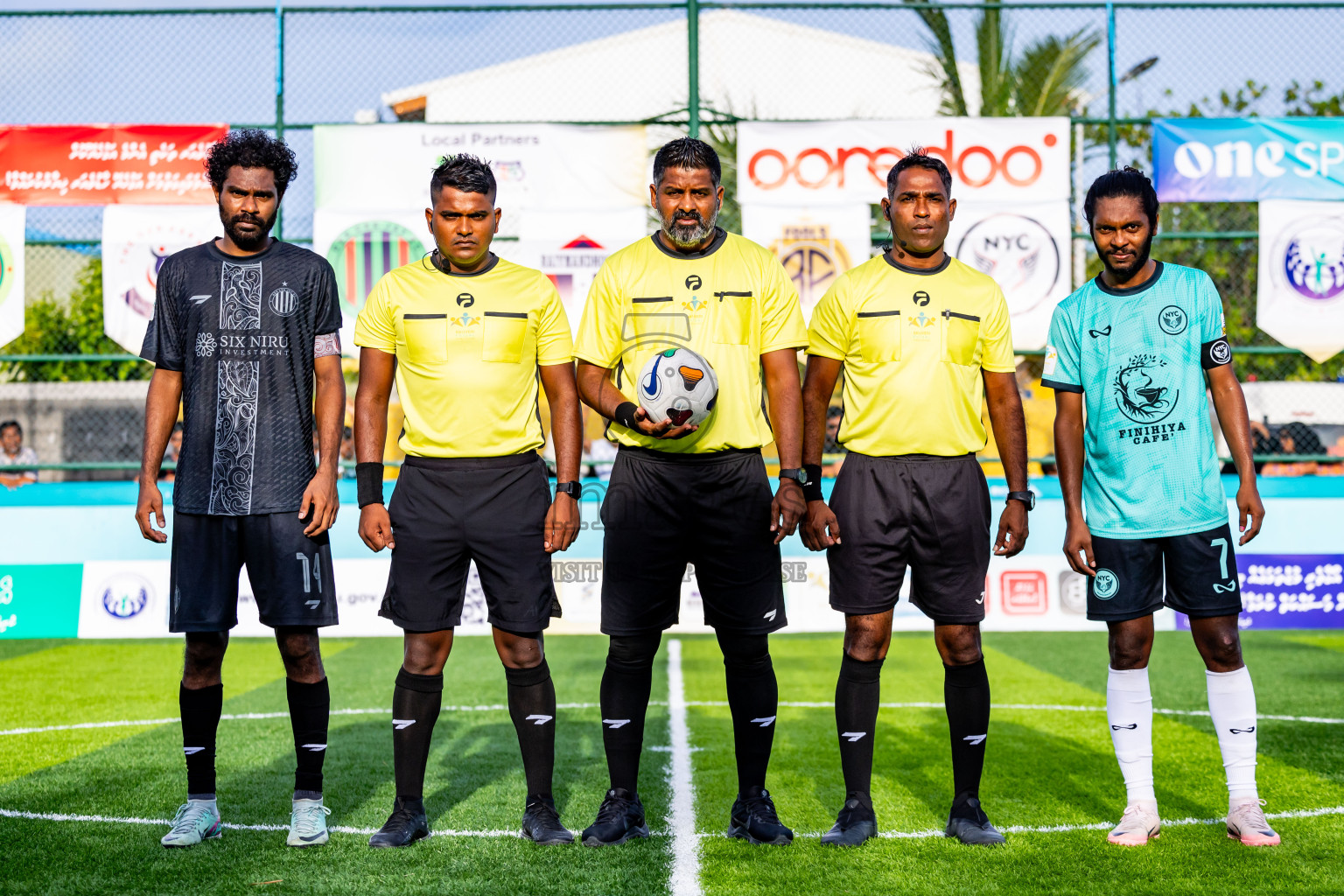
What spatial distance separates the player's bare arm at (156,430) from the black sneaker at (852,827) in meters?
2.48

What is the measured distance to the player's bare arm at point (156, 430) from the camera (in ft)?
13.5

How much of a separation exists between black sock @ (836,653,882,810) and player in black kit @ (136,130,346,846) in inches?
70.4

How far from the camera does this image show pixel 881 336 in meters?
4.11

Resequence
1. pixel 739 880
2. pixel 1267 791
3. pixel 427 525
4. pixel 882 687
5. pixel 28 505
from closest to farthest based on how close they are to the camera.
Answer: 1. pixel 739 880
2. pixel 427 525
3. pixel 1267 791
4. pixel 882 687
5. pixel 28 505

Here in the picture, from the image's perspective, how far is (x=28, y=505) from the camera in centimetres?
852

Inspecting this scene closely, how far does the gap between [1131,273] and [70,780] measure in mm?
4625

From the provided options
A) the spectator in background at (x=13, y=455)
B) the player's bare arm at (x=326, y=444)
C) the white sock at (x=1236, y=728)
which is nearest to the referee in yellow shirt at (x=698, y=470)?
the player's bare arm at (x=326, y=444)

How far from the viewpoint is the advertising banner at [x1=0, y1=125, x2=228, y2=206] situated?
350 inches

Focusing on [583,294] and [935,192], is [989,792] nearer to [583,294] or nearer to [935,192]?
[935,192]

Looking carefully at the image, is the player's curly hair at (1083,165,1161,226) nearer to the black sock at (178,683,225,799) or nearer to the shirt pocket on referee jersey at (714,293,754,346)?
the shirt pocket on referee jersey at (714,293,754,346)

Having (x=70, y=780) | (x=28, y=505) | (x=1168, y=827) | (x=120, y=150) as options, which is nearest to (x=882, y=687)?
(x=1168, y=827)

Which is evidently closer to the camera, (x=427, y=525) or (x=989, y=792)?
(x=427, y=525)

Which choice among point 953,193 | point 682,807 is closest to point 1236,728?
point 682,807

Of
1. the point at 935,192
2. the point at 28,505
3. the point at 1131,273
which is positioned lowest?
the point at 28,505
